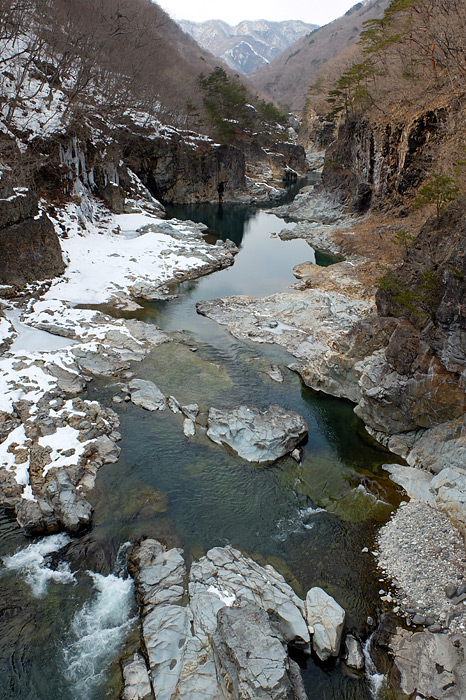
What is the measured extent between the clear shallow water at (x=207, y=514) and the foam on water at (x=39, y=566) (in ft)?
0.26

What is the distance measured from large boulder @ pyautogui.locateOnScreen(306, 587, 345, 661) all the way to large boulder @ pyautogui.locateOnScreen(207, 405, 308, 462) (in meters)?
4.45

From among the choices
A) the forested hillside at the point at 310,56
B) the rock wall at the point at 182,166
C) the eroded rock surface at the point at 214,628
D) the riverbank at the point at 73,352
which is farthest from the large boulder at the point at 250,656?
the forested hillside at the point at 310,56

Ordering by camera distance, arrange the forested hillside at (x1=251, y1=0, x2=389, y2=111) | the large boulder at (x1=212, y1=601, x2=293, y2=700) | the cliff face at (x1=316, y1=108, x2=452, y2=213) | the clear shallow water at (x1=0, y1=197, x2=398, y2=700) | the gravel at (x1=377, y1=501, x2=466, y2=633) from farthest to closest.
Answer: the forested hillside at (x1=251, y1=0, x2=389, y2=111), the cliff face at (x1=316, y1=108, x2=452, y2=213), the gravel at (x1=377, y1=501, x2=466, y2=633), the clear shallow water at (x1=0, y1=197, x2=398, y2=700), the large boulder at (x1=212, y1=601, x2=293, y2=700)

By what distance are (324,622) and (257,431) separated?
5.69 meters

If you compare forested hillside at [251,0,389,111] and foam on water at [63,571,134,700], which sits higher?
forested hillside at [251,0,389,111]

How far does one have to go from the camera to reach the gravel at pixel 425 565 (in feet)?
26.1

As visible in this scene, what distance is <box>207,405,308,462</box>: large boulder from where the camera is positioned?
12.4 meters

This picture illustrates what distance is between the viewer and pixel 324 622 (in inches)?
305

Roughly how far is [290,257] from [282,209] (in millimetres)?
19758

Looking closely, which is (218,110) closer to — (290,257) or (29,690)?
(290,257)

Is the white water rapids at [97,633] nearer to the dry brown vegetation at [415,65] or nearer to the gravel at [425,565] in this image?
the gravel at [425,565]

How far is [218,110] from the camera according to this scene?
63.1 m

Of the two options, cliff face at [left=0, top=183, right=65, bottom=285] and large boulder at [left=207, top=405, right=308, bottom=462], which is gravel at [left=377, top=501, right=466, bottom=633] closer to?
large boulder at [left=207, top=405, right=308, bottom=462]

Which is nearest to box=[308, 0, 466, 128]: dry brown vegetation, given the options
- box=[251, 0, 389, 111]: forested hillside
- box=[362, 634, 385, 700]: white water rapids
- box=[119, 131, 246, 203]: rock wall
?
box=[119, 131, 246, 203]: rock wall
